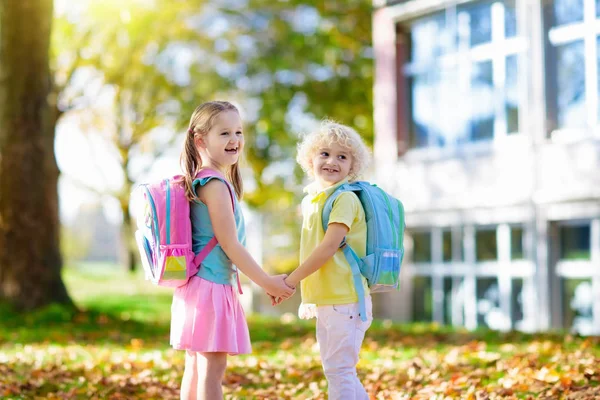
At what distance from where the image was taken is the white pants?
14.9 ft

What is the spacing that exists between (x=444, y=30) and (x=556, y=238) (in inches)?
182

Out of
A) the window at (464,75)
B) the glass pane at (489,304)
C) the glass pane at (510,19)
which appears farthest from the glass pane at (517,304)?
the glass pane at (510,19)

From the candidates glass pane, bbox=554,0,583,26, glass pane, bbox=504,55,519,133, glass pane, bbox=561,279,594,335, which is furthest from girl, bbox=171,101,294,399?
glass pane, bbox=504,55,519,133

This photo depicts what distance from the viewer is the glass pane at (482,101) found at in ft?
53.8

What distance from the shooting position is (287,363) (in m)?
8.14

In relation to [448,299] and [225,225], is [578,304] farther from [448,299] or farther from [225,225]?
[225,225]

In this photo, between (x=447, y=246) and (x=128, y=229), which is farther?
(x=128, y=229)

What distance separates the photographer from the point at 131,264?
112 ft

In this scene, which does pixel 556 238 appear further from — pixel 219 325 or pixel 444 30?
pixel 219 325

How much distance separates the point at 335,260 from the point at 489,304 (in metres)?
12.4

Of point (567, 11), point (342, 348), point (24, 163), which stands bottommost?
point (342, 348)

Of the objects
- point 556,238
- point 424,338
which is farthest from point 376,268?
point 556,238

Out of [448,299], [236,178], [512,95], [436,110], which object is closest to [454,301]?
[448,299]

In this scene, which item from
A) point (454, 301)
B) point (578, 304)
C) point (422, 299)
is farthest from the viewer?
point (422, 299)
